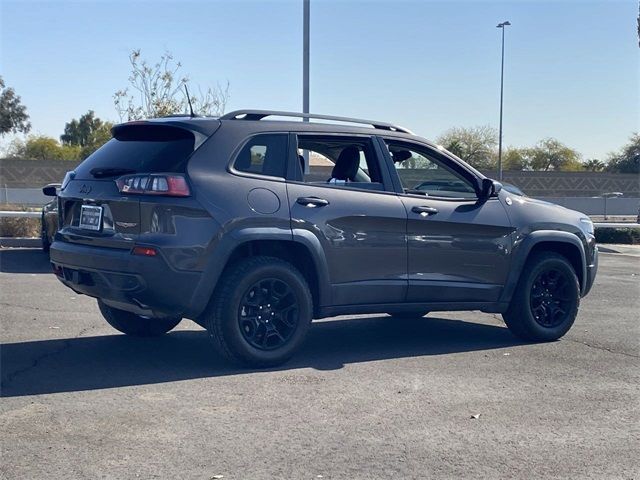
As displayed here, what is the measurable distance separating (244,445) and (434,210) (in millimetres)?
3222

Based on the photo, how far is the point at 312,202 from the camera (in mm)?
6617

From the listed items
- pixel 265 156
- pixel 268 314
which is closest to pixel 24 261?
pixel 265 156

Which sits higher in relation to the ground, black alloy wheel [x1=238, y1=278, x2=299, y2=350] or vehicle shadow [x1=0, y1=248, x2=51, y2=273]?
black alloy wheel [x1=238, y1=278, x2=299, y2=350]

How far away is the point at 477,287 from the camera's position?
758cm

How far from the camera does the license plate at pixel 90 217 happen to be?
20.6ft

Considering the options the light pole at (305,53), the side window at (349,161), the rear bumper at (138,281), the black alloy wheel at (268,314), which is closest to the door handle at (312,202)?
the side window at (349,161)

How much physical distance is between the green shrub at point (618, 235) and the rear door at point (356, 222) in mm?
18523

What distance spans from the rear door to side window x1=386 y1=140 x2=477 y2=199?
33 centimetres

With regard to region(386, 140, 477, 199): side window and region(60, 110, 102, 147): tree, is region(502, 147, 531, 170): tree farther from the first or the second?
region(386, 140, 477, 199): side window

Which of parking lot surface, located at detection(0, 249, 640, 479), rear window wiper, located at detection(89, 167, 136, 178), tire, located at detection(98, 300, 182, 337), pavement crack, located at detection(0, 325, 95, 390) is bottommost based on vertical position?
parking lot surface, located at detection(0, 249, 640, 479)

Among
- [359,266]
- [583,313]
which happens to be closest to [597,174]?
[583,313]

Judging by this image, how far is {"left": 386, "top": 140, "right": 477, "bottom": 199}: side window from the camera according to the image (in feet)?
24.6

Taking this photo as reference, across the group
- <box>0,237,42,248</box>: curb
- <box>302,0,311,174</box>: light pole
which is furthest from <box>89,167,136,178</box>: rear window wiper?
<box>302,0,311,174</box>: light pole

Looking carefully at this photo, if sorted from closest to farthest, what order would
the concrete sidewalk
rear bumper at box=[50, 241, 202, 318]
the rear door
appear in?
rear bumper at box=[50, 241, 202, 318] → the rear door → the concrete sidewalk
